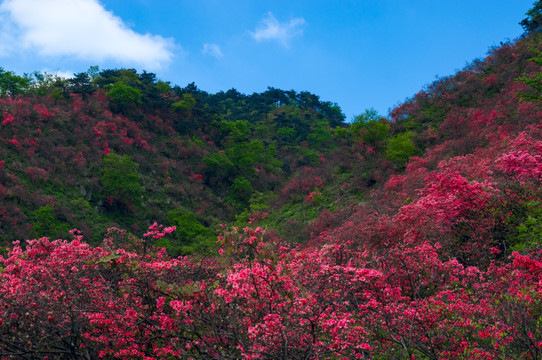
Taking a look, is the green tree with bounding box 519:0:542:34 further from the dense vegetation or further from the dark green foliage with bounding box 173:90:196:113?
the dark green foliage with bounding box 173:90:196:113

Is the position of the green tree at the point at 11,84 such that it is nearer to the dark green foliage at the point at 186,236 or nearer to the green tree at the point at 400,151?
the dark green foliage at the point at 186,236

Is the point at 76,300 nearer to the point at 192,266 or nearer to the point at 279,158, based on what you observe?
the point at 192,266

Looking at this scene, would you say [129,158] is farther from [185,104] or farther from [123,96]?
[185,104]

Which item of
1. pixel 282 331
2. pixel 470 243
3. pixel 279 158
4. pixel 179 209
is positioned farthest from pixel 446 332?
pixel 279 158

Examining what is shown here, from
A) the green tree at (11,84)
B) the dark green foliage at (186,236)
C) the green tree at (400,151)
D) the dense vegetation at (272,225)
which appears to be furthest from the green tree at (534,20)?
the green tree at (11,84)

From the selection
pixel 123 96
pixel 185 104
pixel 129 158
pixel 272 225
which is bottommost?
pixel 272 225

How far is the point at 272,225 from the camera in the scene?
88.6 ft

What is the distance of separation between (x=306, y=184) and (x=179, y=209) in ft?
40.2

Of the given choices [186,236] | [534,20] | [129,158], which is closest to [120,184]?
[129,158]

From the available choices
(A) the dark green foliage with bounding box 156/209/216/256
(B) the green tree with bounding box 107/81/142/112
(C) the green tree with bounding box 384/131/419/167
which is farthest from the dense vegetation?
(B) the green tree with bounding box 107/81/142/112

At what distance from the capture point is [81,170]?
31.3 metres

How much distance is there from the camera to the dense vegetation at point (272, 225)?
16.6ft

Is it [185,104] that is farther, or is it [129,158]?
[185,104]

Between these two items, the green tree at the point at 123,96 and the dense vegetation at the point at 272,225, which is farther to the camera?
the green tree at the point at 123,96
